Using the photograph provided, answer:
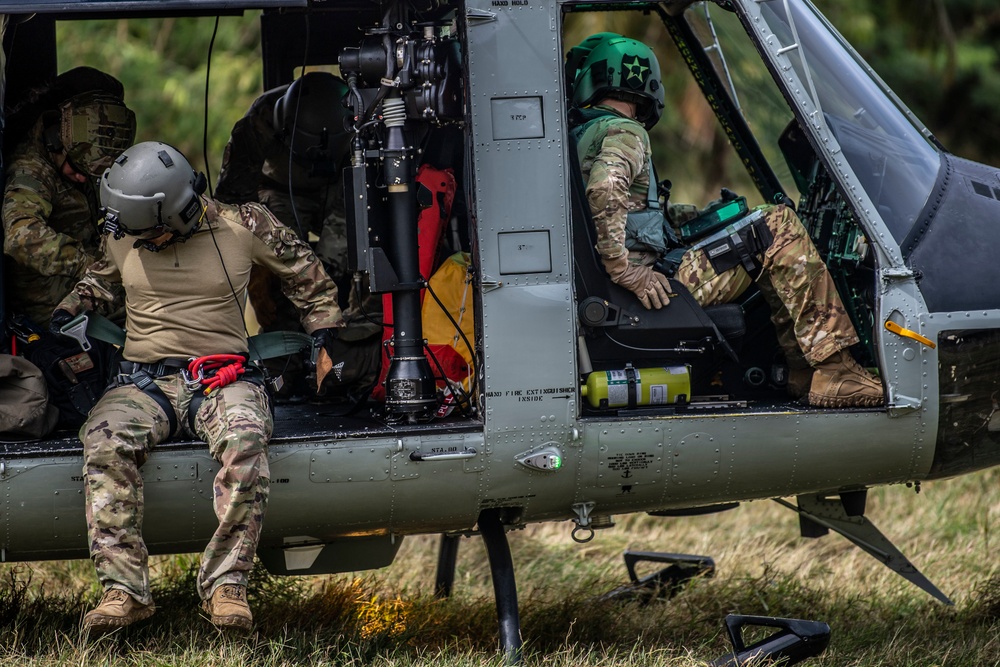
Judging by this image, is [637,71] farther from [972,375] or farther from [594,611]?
[594,611]

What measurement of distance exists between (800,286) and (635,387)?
2.36 ft

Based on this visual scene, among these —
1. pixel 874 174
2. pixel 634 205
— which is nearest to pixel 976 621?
pixel 874 174

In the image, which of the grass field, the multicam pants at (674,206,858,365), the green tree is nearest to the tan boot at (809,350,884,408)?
the multicam pants at (674,206,858,365)

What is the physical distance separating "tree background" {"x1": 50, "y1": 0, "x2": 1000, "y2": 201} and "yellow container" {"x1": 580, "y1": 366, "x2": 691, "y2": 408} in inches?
284

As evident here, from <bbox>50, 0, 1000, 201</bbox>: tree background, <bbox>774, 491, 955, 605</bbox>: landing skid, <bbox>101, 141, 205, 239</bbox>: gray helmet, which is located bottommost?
<bbox>774, 491, 955, 605</bbox>: landing skid

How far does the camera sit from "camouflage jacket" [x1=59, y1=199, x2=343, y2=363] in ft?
13.7

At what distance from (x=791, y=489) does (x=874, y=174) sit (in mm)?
1199

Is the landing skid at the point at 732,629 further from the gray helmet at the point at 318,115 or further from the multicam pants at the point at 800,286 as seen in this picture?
the gray helmet at the point at 318,115

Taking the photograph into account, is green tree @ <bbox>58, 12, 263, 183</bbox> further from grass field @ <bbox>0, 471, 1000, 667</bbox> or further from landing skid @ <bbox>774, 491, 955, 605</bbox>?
landing skid @ <bbox>774, 491, 955, 605</bbox>

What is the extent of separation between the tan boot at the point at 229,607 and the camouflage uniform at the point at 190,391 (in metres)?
0.03

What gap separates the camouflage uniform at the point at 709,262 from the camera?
4.16m

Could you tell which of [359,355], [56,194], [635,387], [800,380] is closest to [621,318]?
[635,387]

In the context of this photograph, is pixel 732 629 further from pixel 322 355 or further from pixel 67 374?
pixel 67 374

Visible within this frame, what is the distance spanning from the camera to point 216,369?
4.17 meters
